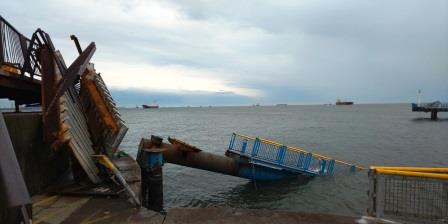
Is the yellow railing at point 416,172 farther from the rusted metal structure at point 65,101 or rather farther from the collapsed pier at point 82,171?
the rusted metal structure at point 65,101

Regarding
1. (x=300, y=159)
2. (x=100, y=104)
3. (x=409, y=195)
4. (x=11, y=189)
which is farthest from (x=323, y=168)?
(x=11, y=189)

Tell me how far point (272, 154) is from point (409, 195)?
537 inches

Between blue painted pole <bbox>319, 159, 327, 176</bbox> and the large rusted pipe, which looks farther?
blue painted pole <bbox>319, 159, 327, 176</bbox>

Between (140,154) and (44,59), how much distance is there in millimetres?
5418

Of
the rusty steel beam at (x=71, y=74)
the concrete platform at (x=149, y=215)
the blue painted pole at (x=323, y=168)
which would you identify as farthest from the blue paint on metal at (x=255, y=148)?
the concrete platform at (x=149, y=215)

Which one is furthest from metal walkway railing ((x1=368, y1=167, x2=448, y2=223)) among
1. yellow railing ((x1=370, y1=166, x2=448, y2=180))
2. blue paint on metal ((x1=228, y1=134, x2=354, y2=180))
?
blue paint on metal ((x1=228, y1=134, x2=354, y2=180))

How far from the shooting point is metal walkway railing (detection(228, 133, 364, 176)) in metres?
18.7

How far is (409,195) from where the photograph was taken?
5824 mm

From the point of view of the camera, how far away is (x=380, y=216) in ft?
19.6

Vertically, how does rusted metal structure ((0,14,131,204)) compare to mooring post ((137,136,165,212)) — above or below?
above

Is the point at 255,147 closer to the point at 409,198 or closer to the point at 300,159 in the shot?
the point at 300,159

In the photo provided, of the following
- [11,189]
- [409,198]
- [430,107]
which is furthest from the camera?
[430,107]

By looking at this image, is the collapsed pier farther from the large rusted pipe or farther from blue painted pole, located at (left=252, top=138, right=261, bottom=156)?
blue painted pole, located at (left=252, top=138, right=261, bottom=156)

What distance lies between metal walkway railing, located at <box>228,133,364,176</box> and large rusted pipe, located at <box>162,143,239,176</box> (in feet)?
2.80
